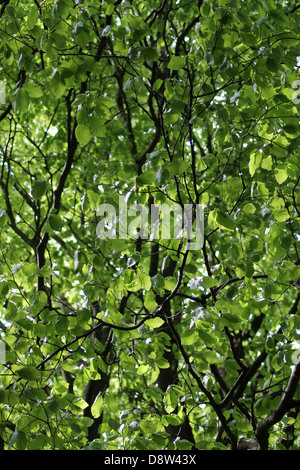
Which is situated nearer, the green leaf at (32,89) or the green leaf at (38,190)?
the green leaf at (32,89)

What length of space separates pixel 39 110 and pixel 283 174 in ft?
17.1

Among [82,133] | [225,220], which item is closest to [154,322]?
[225,220]

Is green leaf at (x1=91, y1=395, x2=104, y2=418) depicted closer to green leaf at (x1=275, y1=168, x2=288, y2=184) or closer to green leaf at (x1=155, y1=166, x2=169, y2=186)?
green leaf at (x1=155, y1=166, x2=169, y2=186)

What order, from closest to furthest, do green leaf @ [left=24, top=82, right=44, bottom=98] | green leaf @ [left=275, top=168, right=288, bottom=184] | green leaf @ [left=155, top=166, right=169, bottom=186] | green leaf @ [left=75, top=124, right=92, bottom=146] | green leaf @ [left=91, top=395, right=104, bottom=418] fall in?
green leaf @ [left=155, top=166, right=169, bottom=186] < green leaf @ [left=24, top=82, right=44, bottom=98] < green leaf @ [left=75, top=124, right=92, bottom=146] < green leaf @ [left=91, top=395, right=104, bottom=418] < green leaf @ [left=275, top=168, right=288, bottom=184]

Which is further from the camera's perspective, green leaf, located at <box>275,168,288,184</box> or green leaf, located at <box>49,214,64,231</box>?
green leaf, located at <box>275,168,288,184</box>

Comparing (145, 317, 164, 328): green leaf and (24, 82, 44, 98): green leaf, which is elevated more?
(24, 82, 44, 98): green leaf

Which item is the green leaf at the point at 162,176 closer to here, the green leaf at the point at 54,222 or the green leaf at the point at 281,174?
the green leaf at the point at 54,222

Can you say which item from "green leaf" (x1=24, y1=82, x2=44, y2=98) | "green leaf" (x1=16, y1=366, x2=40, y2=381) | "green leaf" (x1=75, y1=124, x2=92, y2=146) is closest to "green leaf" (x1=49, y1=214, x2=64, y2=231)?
"green leaf" (x1=75, y1=124, x2=92, y2=146)

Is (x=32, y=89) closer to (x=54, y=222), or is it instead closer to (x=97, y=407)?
(x=54, y=222)

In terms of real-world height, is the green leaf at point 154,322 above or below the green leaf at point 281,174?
below

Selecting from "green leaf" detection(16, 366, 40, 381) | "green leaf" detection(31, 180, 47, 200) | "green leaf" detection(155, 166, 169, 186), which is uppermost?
"green leaf" detection(31, 180, 47, 200)

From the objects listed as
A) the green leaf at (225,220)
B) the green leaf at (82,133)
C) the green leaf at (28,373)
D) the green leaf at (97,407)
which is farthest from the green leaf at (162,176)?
the green leaf at (97,407)
